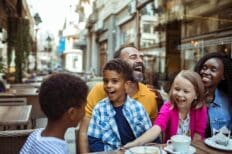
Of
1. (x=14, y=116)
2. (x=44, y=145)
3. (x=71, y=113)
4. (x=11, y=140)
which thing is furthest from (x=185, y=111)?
(x=14, y=116)

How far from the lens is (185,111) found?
2465 millimetres

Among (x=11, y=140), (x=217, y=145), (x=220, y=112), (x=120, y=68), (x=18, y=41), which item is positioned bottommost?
(x=11, y=140)

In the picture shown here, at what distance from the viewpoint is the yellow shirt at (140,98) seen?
266cm

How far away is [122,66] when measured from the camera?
2.45 metres

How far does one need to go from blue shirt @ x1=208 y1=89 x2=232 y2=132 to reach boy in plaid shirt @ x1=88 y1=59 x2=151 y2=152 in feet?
2.15

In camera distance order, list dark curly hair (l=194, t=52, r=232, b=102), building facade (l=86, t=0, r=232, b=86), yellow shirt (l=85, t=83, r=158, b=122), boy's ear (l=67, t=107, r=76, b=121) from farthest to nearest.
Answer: building facade (l=86, t=0, r=232, b=86)
dark curly hair (l=194, t=52, r=232, b=102)
yellow shirt (l=85, t=83, r=158, b=122)
boy's ear (l=67, t=107, r=76, b=121)

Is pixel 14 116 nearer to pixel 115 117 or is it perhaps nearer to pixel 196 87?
pixel 115 117

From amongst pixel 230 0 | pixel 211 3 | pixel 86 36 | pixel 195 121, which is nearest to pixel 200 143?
pixel 195 121

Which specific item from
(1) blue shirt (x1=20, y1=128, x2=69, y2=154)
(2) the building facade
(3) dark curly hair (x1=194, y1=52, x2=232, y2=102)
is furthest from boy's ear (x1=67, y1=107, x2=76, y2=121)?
(2) the building facade

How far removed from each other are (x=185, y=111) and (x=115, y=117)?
1.74ft

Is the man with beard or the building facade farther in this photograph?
the building facade

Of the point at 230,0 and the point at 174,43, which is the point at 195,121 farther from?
Answer: the point at 174,43

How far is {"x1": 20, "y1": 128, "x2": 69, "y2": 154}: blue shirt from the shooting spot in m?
1.58

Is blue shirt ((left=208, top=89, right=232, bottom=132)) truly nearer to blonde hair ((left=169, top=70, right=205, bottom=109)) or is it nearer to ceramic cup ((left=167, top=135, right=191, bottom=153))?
blonde hair ((left=169, top=70, right=205, bottom=109))
